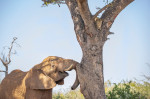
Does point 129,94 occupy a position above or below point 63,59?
below

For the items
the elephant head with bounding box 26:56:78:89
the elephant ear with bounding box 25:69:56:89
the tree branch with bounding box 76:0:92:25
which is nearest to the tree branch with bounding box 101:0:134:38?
the tree branch with bounding box 76:0:92:25

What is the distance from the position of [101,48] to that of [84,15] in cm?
100

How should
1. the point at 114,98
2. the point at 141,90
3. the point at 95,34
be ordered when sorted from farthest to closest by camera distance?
the point at 141,90 → the point at 114,98 → the point at 95,34

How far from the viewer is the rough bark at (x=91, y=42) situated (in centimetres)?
562

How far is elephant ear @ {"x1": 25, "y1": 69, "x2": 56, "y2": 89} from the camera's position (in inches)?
223

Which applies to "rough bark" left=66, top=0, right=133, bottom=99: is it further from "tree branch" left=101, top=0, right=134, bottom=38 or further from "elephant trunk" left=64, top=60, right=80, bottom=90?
"elephant trunk" left=64, top=60, right=80, bottom=90

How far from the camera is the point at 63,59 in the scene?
599 centimetres

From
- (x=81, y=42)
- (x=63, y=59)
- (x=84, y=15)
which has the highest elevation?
(x=84, y=15)

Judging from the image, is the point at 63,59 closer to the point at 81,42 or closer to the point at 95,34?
the point at 81,42

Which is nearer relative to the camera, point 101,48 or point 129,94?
point 101,48

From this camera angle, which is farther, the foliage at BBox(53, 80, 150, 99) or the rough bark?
the foliage at BBox(53, 80, 150, 99)

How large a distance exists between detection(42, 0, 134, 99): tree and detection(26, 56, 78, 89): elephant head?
1.23 feet

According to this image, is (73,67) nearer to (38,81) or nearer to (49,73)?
(49,73)

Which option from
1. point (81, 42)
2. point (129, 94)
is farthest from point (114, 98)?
point (81, 42)
